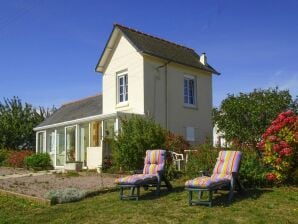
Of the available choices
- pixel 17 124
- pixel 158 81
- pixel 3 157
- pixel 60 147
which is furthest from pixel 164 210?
pixel 17 124

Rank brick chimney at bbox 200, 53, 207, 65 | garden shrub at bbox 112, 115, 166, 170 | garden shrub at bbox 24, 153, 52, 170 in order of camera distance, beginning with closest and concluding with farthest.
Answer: garden shrub at bbox 112, 115, 166, 170
garden shrub at bbox 24, 153, 52, 170
brick chimney at bbox 200, 53, 207, 65

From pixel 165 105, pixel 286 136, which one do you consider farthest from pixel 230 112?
pixel 286 136

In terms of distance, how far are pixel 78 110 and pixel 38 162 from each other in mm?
5171

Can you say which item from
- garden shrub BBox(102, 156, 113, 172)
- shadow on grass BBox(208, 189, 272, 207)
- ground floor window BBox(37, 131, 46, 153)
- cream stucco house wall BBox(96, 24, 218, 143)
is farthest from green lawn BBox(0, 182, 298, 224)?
ground floor window BBox(37, 131, 46, 153)

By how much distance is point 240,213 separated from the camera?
941cm

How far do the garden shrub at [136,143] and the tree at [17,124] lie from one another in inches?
882

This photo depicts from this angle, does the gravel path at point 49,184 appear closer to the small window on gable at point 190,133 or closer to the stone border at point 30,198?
the stone border at point 30,198

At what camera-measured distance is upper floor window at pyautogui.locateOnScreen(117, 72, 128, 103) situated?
78.7 ft

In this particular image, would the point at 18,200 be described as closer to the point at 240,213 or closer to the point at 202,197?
the point at 202,197

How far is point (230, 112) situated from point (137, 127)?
467 inches

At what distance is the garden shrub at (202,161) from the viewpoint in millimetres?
14400

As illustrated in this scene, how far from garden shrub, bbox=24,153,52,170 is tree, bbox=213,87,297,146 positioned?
1070 centimetres

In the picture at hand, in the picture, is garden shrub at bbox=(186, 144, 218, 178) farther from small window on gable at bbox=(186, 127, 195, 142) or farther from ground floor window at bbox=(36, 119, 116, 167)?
small window on gable at bbox=(186, 127, 195, 142)

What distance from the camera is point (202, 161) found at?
14664 millimetres
